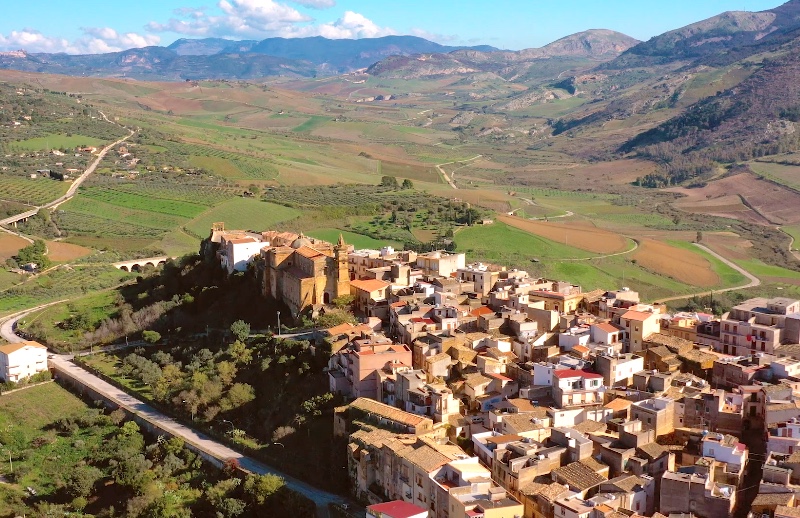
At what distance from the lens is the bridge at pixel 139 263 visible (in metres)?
60.0

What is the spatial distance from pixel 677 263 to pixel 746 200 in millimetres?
36859

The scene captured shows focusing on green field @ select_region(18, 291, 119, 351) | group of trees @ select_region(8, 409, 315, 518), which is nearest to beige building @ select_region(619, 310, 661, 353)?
group of trees @ select_region(8, 409, 315, 518)

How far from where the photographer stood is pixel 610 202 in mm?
100125

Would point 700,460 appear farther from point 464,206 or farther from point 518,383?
point 464,206

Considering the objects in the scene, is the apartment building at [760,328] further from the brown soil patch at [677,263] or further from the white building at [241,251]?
the brown soil patch at [677,263]

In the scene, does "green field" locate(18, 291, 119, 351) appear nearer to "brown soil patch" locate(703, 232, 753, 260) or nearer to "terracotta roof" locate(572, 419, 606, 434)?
"terracotta roof" locate(572, 419, 606, 434)

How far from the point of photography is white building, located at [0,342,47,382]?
133 feet

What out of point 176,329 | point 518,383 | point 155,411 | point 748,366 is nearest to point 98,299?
point 176,329

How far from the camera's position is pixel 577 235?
68.8 meters

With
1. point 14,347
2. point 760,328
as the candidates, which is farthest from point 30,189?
point 760,328

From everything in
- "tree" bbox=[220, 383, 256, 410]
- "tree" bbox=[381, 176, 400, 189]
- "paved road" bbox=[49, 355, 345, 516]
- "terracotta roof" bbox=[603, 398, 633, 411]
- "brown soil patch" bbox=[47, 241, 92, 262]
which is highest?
"tree" bbox=[381, 176, 400, 189]

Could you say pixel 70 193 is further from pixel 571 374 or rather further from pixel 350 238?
pixel 571 374

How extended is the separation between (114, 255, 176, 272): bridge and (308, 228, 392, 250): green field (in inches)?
396

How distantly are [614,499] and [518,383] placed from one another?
7.64m
